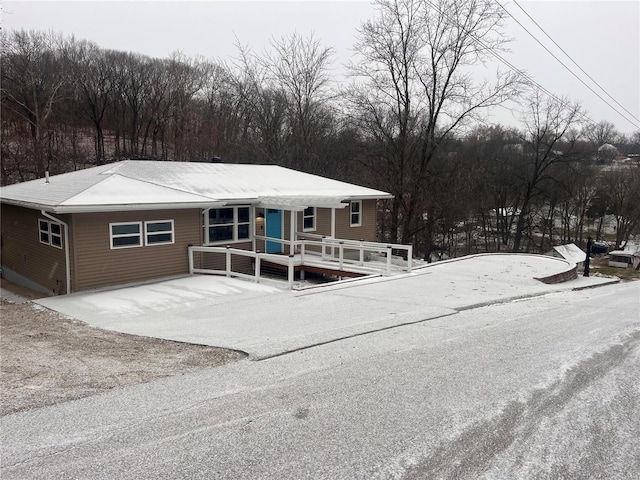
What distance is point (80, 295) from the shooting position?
1129 cm

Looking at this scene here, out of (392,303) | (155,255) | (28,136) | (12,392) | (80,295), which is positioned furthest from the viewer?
(28,136)

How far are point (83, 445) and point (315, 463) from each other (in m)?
1.93

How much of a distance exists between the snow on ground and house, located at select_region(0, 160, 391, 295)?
92cm

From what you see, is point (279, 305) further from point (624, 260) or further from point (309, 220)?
point (624, 260)

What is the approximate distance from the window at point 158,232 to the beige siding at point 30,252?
6.46 ft

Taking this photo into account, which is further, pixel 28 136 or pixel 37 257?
pixel 28 136

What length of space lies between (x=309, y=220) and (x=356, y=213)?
2.72 m

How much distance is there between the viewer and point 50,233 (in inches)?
496

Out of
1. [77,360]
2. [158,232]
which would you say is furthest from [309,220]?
[77,360]

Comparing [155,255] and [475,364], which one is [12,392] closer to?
[475,364]

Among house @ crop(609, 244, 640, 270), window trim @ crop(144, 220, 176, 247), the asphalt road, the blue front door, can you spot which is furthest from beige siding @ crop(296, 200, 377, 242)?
house @ crop(609, 244, 640, 270)

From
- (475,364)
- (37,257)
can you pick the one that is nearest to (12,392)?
(475,364)

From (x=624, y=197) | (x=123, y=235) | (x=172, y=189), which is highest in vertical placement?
(x=624, y=197)

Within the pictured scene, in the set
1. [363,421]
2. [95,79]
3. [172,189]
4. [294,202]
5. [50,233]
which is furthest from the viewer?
[95,79]
